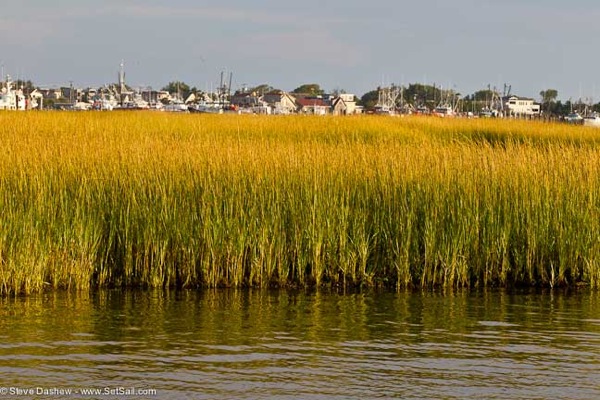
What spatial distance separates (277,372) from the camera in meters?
7.50

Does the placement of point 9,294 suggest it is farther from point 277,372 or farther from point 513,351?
point 513,351

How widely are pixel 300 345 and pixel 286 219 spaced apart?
276 centimetres

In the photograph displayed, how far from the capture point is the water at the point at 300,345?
7.16m

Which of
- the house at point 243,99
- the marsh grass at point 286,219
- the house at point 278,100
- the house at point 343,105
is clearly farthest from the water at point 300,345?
the house at point 243,99

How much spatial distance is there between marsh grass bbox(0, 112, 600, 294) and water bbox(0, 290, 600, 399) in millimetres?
335

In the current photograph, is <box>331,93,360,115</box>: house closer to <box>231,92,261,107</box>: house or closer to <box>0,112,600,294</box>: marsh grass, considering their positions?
<box>231,92,261,107</box>: house

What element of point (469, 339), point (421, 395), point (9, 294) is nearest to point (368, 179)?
point (469, 339)

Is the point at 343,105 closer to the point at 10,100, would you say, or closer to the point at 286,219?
the point at 10,100

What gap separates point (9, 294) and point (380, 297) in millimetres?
3452

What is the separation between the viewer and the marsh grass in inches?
405

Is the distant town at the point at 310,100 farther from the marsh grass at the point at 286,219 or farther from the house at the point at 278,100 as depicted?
the marsh grass at the point at 286,219

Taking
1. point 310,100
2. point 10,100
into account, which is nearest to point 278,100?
point 310,100

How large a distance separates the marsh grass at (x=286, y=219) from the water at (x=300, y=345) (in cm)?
34

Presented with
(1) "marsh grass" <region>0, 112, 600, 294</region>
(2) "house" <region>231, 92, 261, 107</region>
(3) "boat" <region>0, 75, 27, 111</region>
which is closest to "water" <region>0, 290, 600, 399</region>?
(1) "marsh grass" <region>0, 112, 600, 294</region>
